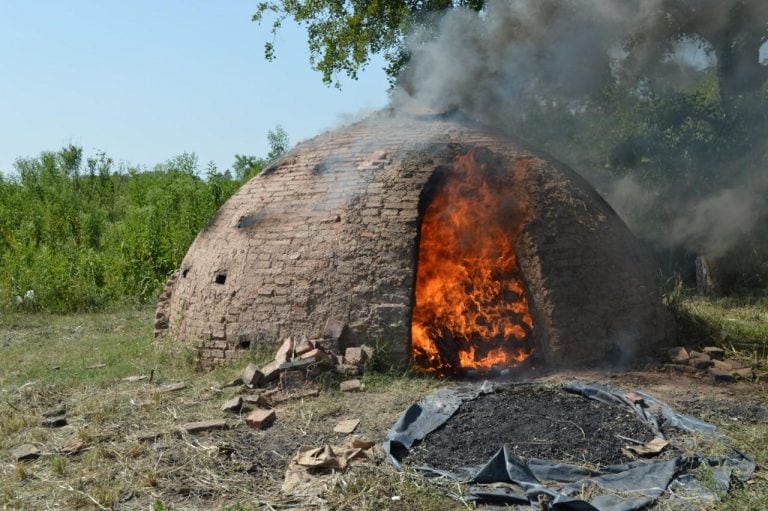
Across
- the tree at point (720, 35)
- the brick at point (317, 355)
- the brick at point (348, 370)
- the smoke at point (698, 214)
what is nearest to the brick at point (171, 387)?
the brick at point (317, 355)

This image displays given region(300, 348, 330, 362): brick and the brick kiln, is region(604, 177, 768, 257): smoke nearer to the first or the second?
the brick kiln

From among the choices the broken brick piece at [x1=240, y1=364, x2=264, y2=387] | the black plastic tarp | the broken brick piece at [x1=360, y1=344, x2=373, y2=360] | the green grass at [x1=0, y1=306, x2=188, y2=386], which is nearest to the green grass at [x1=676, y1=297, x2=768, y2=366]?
the black plastic tarp

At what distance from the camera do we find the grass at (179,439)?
14.0ft

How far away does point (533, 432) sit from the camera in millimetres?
4930

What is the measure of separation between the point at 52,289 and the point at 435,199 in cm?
809

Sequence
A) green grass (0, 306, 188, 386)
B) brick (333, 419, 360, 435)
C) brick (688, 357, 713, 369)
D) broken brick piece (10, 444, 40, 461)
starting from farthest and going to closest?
1. green grass (0, 306, 188, 386)
2. brick (688, 357, 713, 369)
3. brick (333, 419, 360, 435)
4. broken brick piece (10, 444, 40, 461)

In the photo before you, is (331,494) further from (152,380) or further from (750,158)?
(750,158)

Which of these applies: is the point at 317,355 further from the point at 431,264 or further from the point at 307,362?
the point at 431,264

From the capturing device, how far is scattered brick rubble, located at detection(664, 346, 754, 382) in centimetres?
700

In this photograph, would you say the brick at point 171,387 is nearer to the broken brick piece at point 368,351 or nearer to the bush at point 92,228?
the broken brick piece at point 368,351

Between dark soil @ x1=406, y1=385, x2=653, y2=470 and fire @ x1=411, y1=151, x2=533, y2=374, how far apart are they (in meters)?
1.73

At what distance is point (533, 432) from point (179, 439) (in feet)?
7.80

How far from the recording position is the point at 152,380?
709cm

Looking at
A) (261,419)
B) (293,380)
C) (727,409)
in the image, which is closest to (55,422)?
(261,419)
